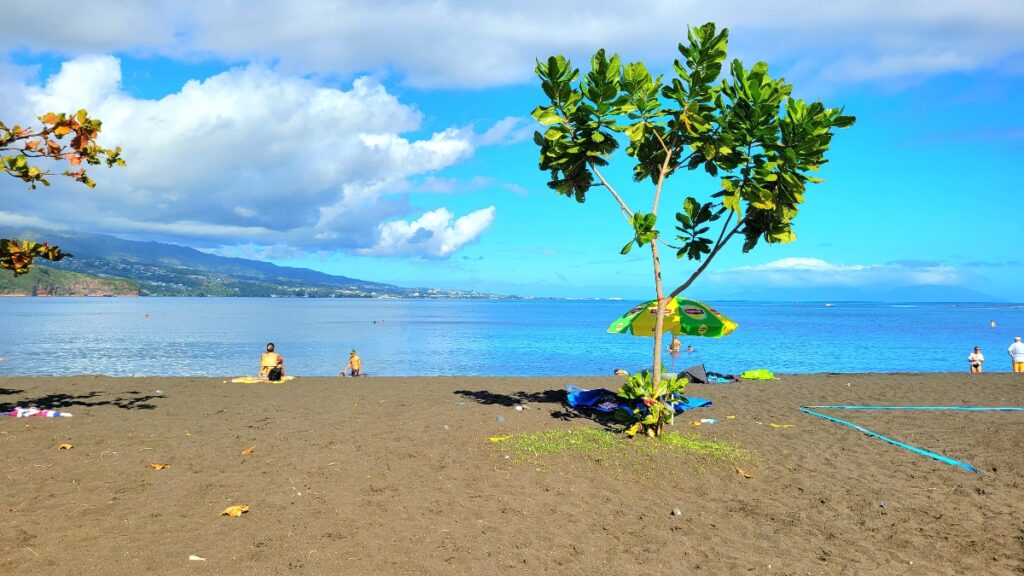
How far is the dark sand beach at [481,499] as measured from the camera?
640 centimetres

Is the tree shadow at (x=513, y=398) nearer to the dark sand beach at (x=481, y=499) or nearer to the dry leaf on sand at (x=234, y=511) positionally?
the dark sand beach at (x=481, y=499)

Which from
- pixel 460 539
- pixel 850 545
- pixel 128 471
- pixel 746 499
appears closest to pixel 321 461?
pixel 128 471

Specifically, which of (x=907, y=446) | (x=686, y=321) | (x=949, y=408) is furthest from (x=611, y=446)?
(x=949, y=408)

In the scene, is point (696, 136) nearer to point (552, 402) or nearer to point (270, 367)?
point (552, 402)

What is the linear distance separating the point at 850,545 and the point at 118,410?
15.4m

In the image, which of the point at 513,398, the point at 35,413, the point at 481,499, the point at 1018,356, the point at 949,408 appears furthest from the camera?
the point at 1018,356

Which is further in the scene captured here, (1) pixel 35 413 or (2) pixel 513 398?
(2) pixel 513 398

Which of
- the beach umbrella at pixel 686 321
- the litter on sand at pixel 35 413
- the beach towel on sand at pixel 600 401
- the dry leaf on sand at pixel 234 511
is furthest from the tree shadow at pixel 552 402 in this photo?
the litter on sand at pixel 35 413

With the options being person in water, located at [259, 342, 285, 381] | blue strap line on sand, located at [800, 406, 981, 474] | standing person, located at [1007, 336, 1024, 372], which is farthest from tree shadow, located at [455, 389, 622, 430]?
standing person, located at [1007, 336, 1024, 372]

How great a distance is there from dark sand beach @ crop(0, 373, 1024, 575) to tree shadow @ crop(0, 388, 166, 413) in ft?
5.21

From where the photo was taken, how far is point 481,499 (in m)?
8.19

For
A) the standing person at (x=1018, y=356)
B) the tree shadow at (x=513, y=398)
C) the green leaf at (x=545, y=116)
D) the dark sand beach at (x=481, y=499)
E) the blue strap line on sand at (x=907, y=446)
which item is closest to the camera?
the dark sand beach at (x=481, y=499)

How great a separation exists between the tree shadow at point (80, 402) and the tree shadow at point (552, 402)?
8334 mm

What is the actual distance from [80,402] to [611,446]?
1404 cm
